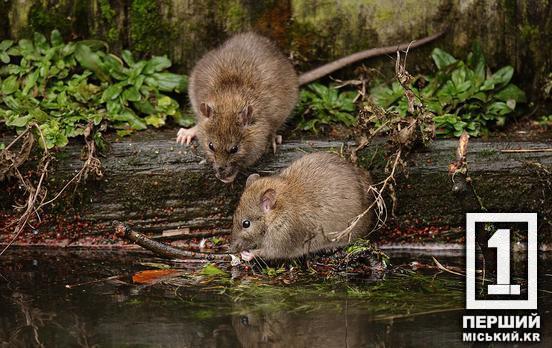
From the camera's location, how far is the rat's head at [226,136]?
269 inches

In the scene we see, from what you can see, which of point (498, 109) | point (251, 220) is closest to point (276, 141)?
point (251, 220)

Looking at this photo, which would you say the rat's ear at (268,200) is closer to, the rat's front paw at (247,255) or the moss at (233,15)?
the rat's front paw at (247,255)

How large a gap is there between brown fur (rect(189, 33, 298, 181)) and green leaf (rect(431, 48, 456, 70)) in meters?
1.22

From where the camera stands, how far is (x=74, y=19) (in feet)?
26.0

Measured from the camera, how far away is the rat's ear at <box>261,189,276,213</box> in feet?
20.7

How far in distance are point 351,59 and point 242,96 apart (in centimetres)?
111

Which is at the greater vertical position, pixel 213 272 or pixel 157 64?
pixel 157 64

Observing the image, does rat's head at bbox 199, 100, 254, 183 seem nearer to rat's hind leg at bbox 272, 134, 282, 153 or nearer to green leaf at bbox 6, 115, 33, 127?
rat's hind leg at bbox 272, 134, 282, 153

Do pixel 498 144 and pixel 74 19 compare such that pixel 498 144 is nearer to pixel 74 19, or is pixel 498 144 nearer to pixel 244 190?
pixel 244 190

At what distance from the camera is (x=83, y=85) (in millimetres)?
7629

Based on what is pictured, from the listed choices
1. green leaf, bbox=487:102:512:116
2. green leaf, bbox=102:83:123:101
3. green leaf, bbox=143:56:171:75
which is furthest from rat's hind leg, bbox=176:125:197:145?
green leaf, bbox=487:102:512:116

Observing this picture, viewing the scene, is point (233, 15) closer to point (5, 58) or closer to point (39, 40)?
point (39, 40)

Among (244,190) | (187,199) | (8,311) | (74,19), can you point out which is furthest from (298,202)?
(74,19)

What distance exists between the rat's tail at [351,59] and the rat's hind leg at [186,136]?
1172 millimetres
